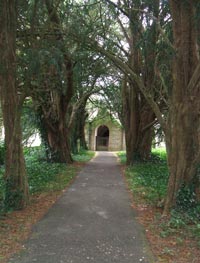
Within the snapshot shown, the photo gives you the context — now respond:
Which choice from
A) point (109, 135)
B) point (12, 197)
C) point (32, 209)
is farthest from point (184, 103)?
point (109, 135)

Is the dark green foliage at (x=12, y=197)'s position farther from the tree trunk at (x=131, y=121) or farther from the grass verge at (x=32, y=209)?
the tree trunk at (x=131, y=121)

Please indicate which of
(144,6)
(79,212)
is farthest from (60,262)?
(144,6)

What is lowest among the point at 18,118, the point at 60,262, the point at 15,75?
the point at 60,262

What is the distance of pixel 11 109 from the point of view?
8148 mm

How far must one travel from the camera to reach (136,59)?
17359 mm

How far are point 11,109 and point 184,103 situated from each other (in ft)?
12.9

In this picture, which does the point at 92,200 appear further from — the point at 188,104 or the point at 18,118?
the point at 188,104

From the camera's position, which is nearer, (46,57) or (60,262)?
(60,262)

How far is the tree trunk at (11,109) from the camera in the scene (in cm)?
803

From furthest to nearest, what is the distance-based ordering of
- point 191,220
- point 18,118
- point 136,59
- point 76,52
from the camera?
point 136,59 → point 76,52 → point 18,118 → point 191,220

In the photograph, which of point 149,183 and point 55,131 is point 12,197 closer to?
point 149,183

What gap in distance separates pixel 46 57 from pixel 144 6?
363 cm

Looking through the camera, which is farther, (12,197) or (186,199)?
(12,197)

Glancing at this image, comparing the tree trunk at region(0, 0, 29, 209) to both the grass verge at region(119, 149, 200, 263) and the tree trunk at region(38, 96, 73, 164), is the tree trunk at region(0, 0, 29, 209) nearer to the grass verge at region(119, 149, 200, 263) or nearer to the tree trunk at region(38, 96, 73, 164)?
the grass verge at region(119, 149, 200, 263)
